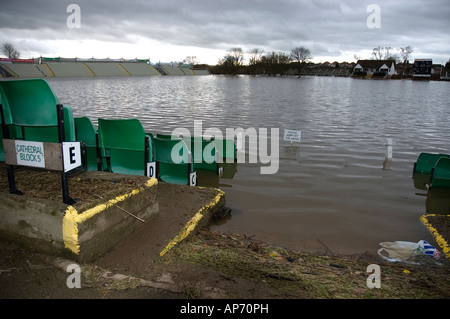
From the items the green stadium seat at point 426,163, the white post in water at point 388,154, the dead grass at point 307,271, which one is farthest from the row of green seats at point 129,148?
the green stadium seat at point 426,163

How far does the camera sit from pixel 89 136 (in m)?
6.13

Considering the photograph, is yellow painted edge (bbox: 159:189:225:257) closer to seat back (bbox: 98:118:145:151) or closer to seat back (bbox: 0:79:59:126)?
seat back (bbox: 98:118:145:151)

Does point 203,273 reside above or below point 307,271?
above

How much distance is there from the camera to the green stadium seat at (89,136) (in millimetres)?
6066

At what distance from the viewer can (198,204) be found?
4805mm

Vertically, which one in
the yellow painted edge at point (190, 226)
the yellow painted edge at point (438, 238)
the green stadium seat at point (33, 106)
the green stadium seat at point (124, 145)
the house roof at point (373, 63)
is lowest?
the yellow painted edge at point (438, 238)

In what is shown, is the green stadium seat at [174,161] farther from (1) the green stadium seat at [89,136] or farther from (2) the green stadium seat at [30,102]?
(2) the green stadium seat at [30,102]

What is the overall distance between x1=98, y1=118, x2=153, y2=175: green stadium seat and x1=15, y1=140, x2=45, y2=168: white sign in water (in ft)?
6.81

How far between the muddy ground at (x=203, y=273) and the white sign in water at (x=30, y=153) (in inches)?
21.4

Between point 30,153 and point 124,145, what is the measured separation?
7.93 ft

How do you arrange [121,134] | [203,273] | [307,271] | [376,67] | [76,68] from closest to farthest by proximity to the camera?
[203,273] < [307,271] < [121,134] < [76,68] < [376,67]

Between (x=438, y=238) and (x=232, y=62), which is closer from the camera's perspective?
(x=438, y=238)

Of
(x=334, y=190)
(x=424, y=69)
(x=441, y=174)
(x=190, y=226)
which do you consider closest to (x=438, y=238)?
(x=334, y=190)

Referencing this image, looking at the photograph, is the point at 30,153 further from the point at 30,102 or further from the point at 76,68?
the point at 76,68
